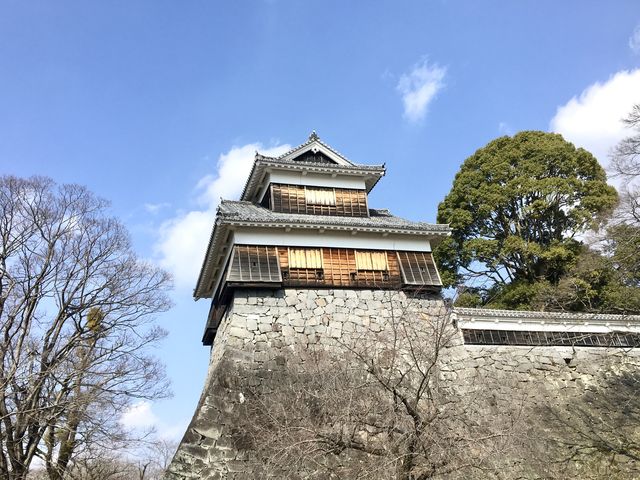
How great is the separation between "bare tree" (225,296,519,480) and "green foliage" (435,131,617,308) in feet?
25.4

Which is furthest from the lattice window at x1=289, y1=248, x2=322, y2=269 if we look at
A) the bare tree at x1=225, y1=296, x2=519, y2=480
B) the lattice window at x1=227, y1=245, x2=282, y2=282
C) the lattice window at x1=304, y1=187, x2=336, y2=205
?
the bare tree at x1=225, y1=296, x2=519, y2=480

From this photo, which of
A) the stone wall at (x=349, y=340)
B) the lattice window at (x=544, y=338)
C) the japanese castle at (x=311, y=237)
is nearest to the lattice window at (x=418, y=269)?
the japanese castle at (x=311, y=237)

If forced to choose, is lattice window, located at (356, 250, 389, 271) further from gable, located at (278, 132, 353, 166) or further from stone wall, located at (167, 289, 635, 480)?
gable, located at (278, 132, 353, 166)

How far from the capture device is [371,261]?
1536 centimetres

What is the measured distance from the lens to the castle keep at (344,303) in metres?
13.7

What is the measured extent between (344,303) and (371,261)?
5.65 feet

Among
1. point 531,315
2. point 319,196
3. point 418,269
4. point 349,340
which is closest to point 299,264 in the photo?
point 349,340

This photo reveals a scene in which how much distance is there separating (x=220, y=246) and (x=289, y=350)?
426cm

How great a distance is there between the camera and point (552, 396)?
45.7 feet

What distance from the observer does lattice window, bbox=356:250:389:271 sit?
1524cm

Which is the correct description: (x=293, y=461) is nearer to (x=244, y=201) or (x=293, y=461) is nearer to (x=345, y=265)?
(x=345, y=265)

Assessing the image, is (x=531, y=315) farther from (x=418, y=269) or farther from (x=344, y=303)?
(x=344, y=303)

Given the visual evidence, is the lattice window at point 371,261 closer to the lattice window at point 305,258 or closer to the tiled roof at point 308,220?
the tiled roof at point 308,220

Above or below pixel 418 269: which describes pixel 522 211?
above
